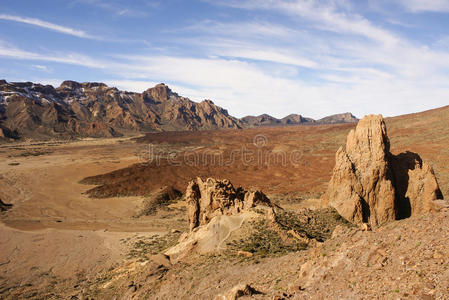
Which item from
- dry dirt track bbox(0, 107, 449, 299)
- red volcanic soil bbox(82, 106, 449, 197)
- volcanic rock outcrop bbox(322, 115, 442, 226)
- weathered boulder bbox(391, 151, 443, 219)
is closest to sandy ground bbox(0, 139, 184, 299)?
dry dirt track bbox(0, 107, 449, 299)

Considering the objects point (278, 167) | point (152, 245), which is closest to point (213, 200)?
point (152, 245)

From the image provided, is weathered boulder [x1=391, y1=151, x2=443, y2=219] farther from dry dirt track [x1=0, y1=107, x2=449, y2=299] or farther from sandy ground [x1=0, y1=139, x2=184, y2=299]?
sandy ground [x1=0, y1=139, x2=184, y2=299]

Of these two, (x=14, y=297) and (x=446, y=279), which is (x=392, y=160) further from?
(x=14, y=297)

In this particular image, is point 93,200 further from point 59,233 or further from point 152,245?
point 152,245

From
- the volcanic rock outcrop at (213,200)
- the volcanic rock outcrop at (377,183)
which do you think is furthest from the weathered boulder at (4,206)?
the volcanic rock outcrop at (377,183)

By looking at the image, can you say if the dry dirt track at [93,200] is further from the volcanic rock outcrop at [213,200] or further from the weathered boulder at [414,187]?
the weathered boulder at [414,187]

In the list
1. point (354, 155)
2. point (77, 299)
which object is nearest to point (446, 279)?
point (354, 155)
